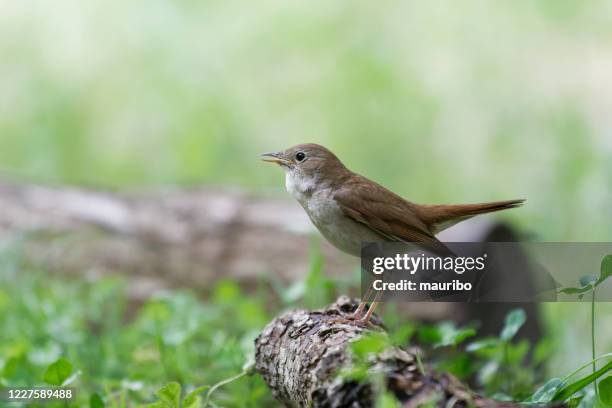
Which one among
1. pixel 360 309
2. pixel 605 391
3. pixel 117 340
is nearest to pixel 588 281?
pixel 605 391

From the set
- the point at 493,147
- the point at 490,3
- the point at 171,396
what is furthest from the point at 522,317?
the point at 490,3

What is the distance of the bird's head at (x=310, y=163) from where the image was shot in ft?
14.0

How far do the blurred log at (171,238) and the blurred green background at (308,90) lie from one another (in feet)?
13.5

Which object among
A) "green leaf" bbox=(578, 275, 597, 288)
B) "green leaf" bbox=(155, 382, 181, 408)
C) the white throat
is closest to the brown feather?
the white throat

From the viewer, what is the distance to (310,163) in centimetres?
432

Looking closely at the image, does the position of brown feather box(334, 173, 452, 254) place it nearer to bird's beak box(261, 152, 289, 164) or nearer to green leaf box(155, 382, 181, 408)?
bird's beak box(261, 152, 289, 164)

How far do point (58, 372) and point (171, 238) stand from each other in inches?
131

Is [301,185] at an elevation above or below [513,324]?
above

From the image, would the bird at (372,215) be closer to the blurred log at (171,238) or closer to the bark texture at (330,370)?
the bark texture at (330,370)

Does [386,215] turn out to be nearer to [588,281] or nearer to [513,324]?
[513,324]

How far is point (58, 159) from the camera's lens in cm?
1165

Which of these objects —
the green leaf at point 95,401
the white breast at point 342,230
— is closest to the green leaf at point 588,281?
the white breast at point 342,230

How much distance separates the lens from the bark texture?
8.13 feet

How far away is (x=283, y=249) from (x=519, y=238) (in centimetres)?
185
